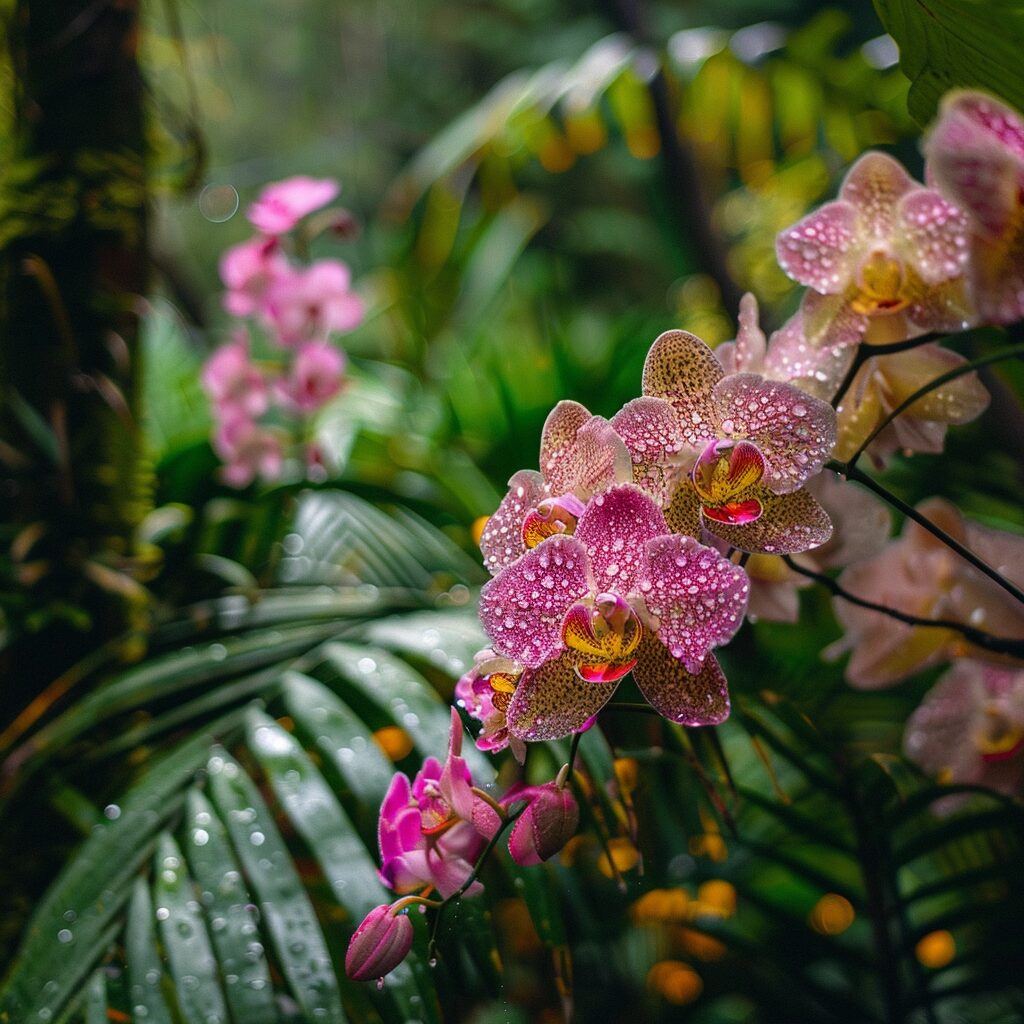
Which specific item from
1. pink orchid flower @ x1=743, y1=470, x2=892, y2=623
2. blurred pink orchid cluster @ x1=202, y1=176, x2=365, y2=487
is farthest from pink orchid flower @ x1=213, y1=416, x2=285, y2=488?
pink orchid flower @ x1=743, y1=470, x2=892, y2=623

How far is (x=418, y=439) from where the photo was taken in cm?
95

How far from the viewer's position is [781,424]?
0.92ft

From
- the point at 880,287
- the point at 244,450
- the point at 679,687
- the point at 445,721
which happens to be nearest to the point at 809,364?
the point at 880,287

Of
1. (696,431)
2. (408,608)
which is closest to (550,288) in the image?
(408,608)

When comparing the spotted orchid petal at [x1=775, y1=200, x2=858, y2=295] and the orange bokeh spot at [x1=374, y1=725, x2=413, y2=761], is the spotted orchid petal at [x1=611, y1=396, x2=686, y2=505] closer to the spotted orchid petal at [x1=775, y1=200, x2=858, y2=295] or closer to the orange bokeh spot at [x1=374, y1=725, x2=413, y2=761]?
the spotted orchid petal at [x1=775, y1=200, x2=858, y2=295]

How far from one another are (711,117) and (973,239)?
105 centimetres

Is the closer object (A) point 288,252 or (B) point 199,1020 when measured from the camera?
(B) point 199,1020

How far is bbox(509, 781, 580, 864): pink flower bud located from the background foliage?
0.06m

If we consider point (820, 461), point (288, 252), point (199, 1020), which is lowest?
point (199, 1020)

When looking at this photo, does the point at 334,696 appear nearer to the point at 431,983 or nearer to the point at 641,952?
the point at 431,983

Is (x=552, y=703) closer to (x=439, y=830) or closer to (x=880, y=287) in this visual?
(x=439, y=830)

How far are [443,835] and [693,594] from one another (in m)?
0.12

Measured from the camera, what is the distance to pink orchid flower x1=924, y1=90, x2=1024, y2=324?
236mm

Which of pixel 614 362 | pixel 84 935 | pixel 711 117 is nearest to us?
pixel 84 935
